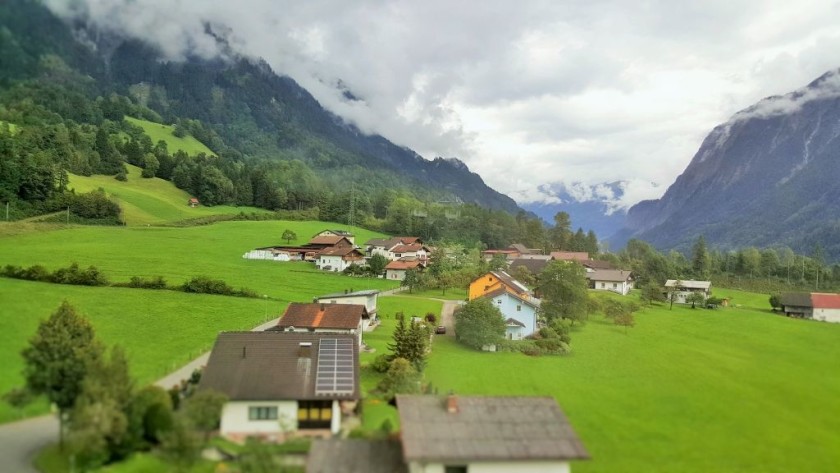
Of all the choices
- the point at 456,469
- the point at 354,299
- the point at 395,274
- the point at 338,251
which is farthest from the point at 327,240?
the point at 456,469

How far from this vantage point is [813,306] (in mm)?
81062

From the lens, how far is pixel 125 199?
104 meters

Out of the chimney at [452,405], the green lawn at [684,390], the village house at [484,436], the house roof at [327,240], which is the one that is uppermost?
the house roof at [327,240]

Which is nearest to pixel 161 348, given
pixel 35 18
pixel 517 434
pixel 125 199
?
pixel 35 18

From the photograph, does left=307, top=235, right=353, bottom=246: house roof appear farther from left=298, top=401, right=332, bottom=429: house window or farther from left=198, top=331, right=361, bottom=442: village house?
left=298, top=401, right=332, bottom=429: house window

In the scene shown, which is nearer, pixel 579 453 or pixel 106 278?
pixel 579 453

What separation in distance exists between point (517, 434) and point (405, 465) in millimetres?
4568

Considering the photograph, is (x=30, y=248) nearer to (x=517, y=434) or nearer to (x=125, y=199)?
(x=125, y=199)

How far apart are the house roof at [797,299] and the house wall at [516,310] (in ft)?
161

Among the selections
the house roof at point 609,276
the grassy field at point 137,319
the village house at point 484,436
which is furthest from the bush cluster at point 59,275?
the house roof at point 609,276

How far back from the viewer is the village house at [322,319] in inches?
1809

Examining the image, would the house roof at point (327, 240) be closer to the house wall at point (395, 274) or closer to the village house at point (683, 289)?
the house wall at point (395, 274)

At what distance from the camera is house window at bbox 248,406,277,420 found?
91.8 feet

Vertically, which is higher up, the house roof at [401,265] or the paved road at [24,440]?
the house roof at [401,265]
